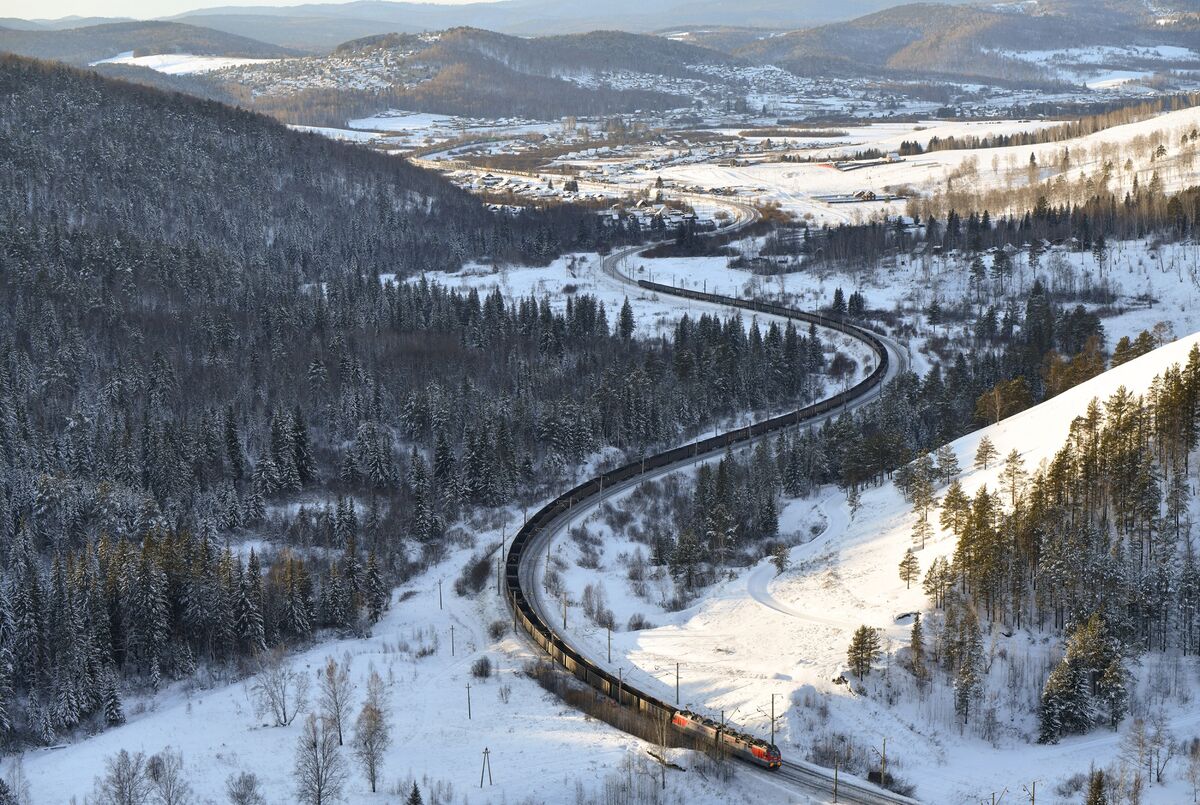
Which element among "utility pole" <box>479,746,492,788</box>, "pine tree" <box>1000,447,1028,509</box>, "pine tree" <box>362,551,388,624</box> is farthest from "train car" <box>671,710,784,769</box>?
"pine tree" <box>1000,447,1028,509</box>

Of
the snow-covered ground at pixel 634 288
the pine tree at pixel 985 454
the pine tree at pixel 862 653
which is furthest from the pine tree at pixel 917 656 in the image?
the snow-covered ground at pixel 634 288

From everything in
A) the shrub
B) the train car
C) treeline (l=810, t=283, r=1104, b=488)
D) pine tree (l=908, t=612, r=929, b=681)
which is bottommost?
the shrub

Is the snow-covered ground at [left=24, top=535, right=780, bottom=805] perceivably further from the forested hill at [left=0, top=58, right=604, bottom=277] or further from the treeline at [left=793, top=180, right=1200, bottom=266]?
the treeline at [left=793, top=180, right=1200, bottom=266]

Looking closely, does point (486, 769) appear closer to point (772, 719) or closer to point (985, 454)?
point (772, 719)

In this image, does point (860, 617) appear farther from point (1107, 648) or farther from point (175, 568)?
point (175, 568)

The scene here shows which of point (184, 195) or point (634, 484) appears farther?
point (184, 195)

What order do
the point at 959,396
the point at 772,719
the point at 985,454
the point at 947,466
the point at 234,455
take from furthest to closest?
the point at 959,396, the point at 234,455, the point at 947,466, the point at 985,454, the point at 772,719

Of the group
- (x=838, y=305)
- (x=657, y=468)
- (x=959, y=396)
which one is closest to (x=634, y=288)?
(x=838, y=305)
